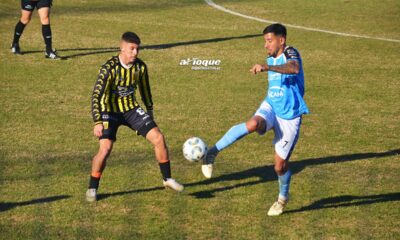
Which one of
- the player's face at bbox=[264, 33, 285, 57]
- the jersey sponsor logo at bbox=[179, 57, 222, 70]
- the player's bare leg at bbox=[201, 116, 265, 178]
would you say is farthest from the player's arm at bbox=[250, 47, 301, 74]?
the jersey sponsor logo at bbox=[179, 57, 222, 70]

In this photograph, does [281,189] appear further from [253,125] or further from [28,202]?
[28,202]

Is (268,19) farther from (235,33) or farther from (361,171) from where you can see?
(361,171)

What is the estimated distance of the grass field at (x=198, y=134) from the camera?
11156 mm

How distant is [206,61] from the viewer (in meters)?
21.5

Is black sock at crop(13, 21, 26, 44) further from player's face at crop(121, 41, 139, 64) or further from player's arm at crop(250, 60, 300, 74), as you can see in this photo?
player's arm at crop(250, 60, 300, 74)

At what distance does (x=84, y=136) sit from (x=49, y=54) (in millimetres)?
6482

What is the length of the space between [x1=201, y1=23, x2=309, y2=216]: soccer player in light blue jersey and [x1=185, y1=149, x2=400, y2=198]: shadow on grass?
4.06ft

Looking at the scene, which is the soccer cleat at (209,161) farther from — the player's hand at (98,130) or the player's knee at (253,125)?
the player's hand at (98,130)

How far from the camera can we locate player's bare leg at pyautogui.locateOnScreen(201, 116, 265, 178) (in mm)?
11500

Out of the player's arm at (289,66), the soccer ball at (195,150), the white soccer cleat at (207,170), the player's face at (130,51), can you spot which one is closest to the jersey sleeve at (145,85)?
the player's face at (130,51)

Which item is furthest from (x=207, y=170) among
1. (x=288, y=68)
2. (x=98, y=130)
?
(x=288, y=68)

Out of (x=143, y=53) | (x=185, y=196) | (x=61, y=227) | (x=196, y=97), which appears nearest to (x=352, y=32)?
(x=143, y=53)

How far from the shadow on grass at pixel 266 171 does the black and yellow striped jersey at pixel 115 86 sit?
1767 mm

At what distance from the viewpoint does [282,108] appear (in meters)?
11.4
